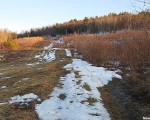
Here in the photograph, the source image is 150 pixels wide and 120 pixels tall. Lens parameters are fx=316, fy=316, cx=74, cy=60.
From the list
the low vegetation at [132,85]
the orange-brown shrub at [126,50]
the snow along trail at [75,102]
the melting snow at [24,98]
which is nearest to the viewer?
the snow along trail at [75,102]

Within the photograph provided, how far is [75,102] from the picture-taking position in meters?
7.46

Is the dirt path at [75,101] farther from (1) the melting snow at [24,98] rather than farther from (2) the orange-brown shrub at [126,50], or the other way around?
(2) the orange-brown shrub at [126,50]

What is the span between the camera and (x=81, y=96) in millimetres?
8031

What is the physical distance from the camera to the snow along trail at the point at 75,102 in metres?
6.46

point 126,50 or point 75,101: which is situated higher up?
point 126,50

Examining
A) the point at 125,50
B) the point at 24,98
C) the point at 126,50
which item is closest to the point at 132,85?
the point at 126,50

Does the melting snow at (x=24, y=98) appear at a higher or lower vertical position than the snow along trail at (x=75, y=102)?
higher

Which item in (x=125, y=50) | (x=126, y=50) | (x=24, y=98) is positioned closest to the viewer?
(x=24, y=98)

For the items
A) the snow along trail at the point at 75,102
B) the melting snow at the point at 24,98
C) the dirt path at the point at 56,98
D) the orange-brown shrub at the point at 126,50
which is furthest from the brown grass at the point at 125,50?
the melting snow at the point at 24,98

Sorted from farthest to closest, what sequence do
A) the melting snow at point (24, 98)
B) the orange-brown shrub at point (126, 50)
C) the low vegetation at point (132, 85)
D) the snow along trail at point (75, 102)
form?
1. the orange-brown shrub at point (126, 50)
2. the melting snow at point (24, 98)
3. the low vegetation at point (132, 85)
4. the snow along trail at point (75, 102)

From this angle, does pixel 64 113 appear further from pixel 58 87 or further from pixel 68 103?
pixel 58 87

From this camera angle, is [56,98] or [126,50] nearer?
[56,98]

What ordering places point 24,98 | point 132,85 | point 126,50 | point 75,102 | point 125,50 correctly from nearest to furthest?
point 75,102 < point 24,98 < point 132,85 < point 126,50 < point 125,50

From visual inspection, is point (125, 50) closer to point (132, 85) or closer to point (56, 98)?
point (132, 85)
